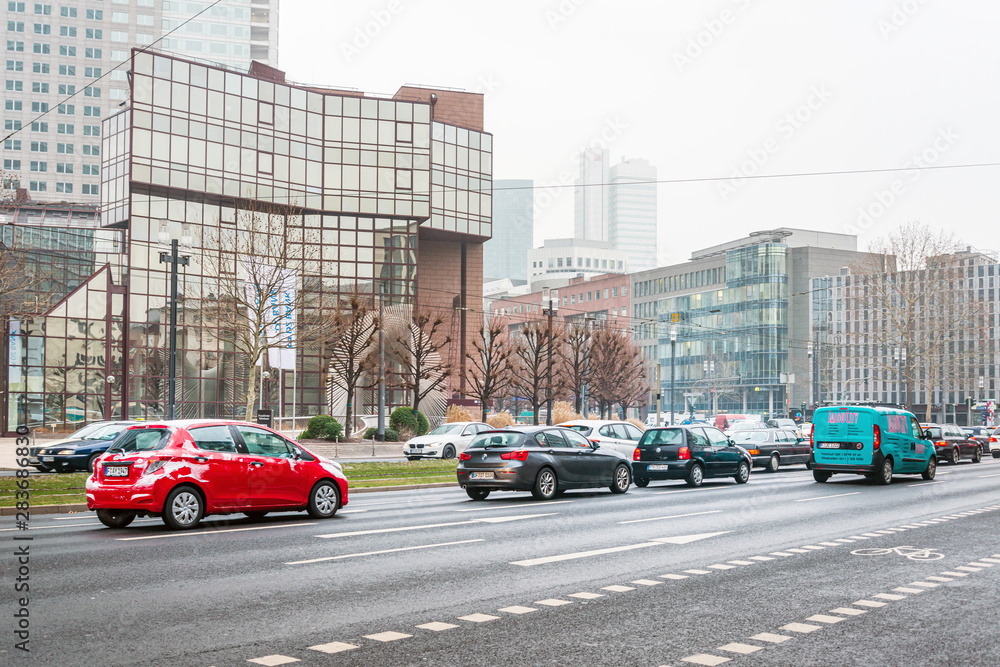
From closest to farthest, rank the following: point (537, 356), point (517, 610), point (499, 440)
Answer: point (517, 610) → point (499, 440) → point (537, 356)

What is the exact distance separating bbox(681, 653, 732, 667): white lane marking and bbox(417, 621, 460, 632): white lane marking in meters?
1.83

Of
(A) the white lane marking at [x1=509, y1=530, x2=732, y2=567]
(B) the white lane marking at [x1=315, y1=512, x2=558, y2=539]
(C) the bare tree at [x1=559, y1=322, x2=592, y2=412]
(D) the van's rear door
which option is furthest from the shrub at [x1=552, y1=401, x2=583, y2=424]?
(A) the white lane marking at [x1=509, y1=530, x2=732, y2=567]

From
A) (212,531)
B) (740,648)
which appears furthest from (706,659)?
(212,531)

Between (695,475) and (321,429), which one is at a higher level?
(695,475)

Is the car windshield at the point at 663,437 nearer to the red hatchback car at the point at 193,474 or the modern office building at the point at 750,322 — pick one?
the red hatchback car at the point at 193,474

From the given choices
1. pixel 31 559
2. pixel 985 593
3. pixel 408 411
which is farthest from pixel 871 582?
pixel 408 411

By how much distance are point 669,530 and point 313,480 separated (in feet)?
18.7

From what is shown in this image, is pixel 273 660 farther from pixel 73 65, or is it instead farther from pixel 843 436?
pixel 73 65

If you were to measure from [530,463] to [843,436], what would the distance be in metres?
9.64

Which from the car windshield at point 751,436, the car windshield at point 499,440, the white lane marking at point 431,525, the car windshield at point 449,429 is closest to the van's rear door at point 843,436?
the car windshield at point 751,436

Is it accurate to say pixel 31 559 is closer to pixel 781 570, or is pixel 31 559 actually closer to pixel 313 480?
pixel 313 480

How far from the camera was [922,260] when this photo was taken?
6606cm

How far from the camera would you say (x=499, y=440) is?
20.0m

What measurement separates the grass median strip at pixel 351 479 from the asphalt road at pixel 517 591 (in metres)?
2.80
